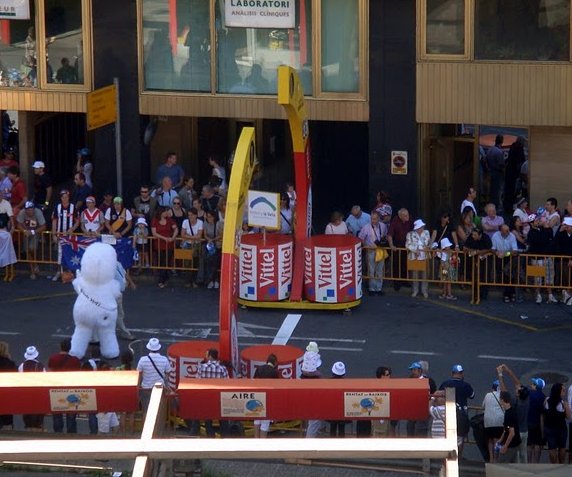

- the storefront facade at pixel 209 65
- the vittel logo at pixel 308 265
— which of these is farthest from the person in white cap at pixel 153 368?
the storefront facade at pixel 209 65

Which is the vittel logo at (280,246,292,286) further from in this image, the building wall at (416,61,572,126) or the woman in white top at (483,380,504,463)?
the woman in white top at (483,380,504,463)

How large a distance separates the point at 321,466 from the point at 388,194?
11.0 m

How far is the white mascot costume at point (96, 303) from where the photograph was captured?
20562mm

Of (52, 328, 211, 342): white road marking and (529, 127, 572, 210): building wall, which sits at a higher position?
(529, 127, 572, 210): building wall

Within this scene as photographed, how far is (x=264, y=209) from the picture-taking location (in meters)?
22.2

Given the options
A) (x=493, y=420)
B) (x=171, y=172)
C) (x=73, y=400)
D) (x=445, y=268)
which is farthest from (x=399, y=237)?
(x=73, y=400)

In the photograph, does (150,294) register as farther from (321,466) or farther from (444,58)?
(321,466)

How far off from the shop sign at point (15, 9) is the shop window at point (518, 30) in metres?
8.25

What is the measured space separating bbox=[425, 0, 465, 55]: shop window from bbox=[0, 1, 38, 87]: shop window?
7.38 meters

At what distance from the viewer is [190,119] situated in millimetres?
30047

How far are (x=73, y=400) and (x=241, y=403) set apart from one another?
174 centimetres

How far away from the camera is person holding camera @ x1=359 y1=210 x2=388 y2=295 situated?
24203 millimetres

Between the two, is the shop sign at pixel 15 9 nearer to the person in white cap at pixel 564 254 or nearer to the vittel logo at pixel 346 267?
the vittel logo at pixel 346 267

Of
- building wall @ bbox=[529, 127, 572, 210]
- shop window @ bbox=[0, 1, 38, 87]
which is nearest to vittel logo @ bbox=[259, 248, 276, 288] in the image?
building wall @ bbox=[529, 127, 572, 210]
